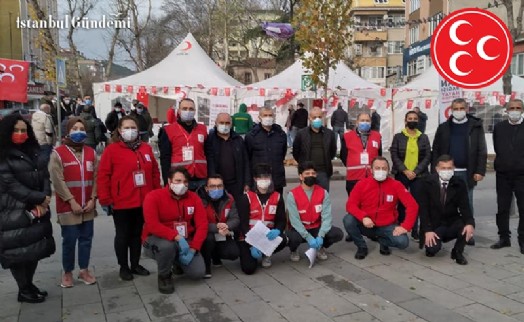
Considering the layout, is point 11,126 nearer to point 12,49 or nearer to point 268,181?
point 268,181

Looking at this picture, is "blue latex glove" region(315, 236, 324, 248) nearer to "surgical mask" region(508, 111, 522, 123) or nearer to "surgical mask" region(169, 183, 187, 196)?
"surgical mask" region(169, 183, 187, 196)

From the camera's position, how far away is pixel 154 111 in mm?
24656

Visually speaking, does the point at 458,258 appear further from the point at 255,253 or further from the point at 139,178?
the point at 139,178

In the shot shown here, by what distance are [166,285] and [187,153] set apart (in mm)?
1698

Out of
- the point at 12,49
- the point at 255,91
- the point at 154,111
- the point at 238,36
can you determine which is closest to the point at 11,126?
the point at 255,91

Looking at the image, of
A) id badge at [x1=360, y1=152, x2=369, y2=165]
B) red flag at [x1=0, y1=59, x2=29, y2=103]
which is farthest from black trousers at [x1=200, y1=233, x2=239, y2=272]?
red flag at [x1=0, y1=59, x2=29, y2=103]

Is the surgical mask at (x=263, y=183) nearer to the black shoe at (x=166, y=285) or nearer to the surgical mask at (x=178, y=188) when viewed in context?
the surgical mask at (x=178, y=188)

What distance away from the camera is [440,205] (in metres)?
6.21

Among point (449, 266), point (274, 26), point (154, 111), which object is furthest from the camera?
point (274, 26)

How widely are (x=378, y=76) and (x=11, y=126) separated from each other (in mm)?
68247

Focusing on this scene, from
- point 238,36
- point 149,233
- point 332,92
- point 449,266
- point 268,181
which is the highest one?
point 238,36

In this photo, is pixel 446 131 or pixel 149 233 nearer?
pixel 149 233

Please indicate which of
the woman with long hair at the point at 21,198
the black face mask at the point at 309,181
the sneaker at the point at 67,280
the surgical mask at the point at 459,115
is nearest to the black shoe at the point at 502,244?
the surgical mask at the point at 459,115

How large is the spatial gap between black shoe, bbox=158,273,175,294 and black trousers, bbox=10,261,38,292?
125cm
